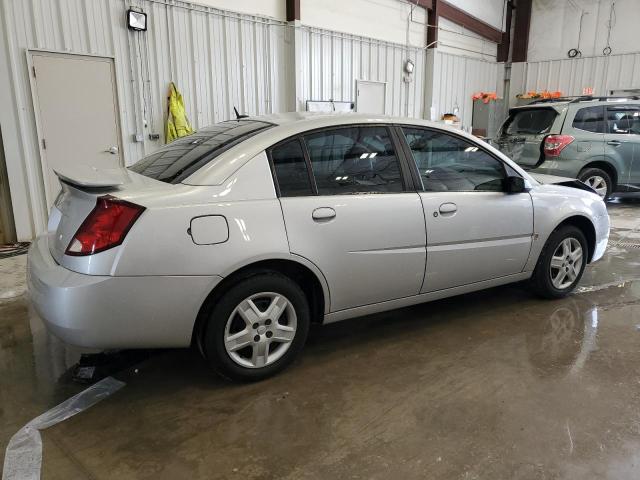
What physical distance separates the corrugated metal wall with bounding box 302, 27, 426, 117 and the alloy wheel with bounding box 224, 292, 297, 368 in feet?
21.3

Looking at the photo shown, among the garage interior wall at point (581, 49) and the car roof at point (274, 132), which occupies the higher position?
the garage interior wall at point (581, 49)

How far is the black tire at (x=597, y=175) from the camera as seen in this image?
7.64 m

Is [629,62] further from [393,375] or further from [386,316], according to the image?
[393,375]

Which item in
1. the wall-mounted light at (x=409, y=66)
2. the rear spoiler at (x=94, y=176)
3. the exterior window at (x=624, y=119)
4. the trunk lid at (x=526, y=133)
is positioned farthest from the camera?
the wall-mounted light at (x=409, y=66)

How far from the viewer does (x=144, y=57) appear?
6551mm

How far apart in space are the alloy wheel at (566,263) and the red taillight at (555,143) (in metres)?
3.77

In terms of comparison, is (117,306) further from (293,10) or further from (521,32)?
(521,32)

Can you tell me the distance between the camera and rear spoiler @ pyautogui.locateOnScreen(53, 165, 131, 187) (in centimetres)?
241

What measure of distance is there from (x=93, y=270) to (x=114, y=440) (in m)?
0.78

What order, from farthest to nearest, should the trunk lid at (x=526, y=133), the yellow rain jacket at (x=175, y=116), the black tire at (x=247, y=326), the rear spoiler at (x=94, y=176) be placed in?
the trunk lid at (x=526, y=133), the yellow rain jacket at (x=175, y=116), the black tire at (x=247, y=326), the rear spoiler at (x=94, y=176)

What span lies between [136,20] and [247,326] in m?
5.19

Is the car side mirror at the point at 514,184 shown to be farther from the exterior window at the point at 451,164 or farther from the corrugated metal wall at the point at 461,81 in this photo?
the corrugated metal wall at the point at 461,81

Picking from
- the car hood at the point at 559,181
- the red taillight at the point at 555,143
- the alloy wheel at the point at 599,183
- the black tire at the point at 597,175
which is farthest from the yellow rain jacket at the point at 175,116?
the alloy wheel at the point at 599,183

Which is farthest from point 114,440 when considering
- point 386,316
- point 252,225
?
point 386,316
